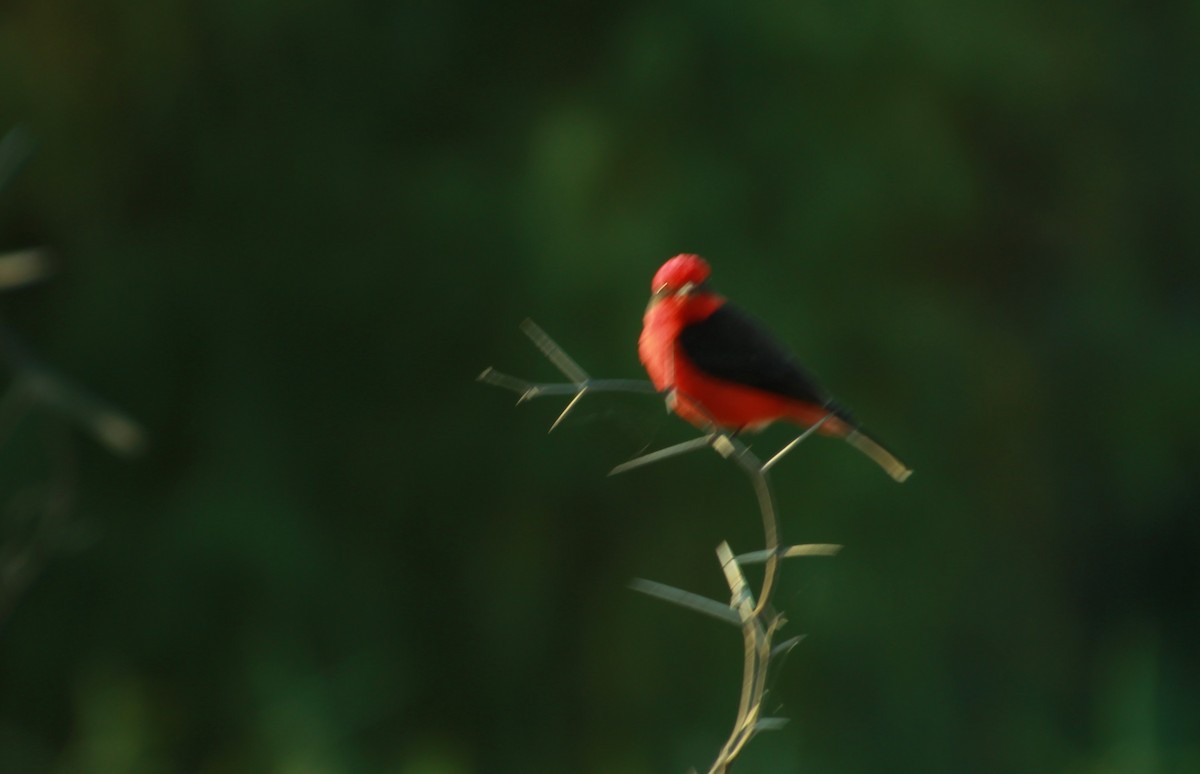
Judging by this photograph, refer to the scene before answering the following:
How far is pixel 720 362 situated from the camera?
2.39 metres

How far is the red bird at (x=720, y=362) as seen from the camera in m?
2.38

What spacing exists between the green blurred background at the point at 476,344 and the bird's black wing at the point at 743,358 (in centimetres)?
364

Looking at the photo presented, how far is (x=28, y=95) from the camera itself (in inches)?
239

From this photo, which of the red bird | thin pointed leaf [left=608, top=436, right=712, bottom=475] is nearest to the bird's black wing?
the red bird

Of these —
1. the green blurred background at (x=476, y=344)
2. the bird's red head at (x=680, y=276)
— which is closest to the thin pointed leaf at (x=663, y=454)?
the bird's red head at (x=680, y=276)

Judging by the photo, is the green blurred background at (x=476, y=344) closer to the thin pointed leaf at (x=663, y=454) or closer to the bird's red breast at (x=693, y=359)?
the bird's red breast at (x=693, y=359)

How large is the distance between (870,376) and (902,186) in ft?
2.90

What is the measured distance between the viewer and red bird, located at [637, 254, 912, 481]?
2.38m

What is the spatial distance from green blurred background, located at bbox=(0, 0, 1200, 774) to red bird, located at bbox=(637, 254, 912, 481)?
3630mm

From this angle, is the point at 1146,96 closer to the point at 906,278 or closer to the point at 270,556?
the point at 906,278

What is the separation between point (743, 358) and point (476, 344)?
160 inches

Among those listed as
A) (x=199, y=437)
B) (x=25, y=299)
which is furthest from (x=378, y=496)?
(x=25, y=299)

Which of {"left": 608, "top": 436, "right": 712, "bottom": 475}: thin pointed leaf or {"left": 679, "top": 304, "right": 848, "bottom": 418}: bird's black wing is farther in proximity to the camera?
{"left": 679, "top": 304, "right": 848, "bottom": 418}: bird's black wing

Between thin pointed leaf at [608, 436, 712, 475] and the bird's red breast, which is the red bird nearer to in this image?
the bird's red breast
